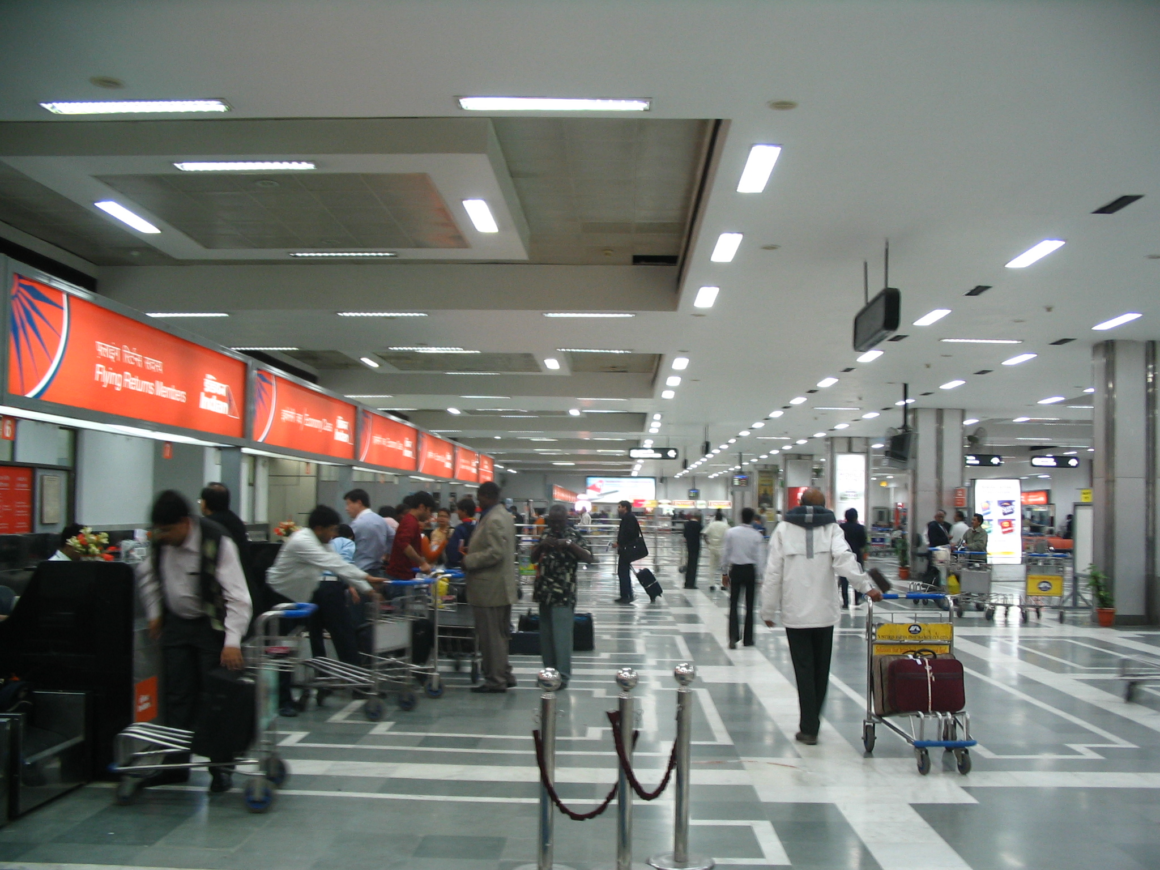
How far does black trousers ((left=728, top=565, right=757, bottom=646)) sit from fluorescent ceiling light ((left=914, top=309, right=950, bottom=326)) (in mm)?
4327

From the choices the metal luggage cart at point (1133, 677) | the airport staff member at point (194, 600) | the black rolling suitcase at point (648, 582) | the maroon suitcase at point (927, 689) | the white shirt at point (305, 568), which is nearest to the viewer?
the airport staff member at point (194, 600)

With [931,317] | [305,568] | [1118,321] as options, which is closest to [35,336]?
[305,568]

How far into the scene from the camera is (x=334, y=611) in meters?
7.48

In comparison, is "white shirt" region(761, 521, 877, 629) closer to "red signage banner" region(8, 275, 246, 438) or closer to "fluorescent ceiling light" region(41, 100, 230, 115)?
"fluorescent ceiling light" region(41, 100, 230, 115)

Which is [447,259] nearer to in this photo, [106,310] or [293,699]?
[106,310]

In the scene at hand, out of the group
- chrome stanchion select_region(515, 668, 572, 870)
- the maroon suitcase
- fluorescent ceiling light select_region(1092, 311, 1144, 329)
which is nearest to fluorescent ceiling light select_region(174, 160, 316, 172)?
chrome stanchion select_region(515, 668, 572, 870)

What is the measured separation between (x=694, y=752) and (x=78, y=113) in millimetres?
6228

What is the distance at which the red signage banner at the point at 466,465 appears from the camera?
24375 mm

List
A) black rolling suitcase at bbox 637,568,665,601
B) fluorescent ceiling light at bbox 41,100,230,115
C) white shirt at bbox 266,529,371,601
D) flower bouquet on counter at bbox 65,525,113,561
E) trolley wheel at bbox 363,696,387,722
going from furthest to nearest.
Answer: black rolling suitcase at bbox 637,568,665,601, flower bouquet on counter at bbox 65,525,113,561, trolley wheel at bbox 363,696,387,722, white shirt at bbox 266,529,371,601, fluorescent ceiling light at bbox 41,100,230,115

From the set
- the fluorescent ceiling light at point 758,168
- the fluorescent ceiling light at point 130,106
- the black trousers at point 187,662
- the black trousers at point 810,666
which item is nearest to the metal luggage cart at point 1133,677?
the black trousers at point 810,666

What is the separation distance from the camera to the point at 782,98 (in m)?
5.71

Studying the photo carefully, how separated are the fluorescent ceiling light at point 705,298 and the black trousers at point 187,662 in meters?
7.15

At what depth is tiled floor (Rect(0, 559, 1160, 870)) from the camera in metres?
4.25

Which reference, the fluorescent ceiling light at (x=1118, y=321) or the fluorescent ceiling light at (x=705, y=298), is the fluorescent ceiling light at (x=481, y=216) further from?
the fluorescent ceiling light at (x=1118, y=321)
